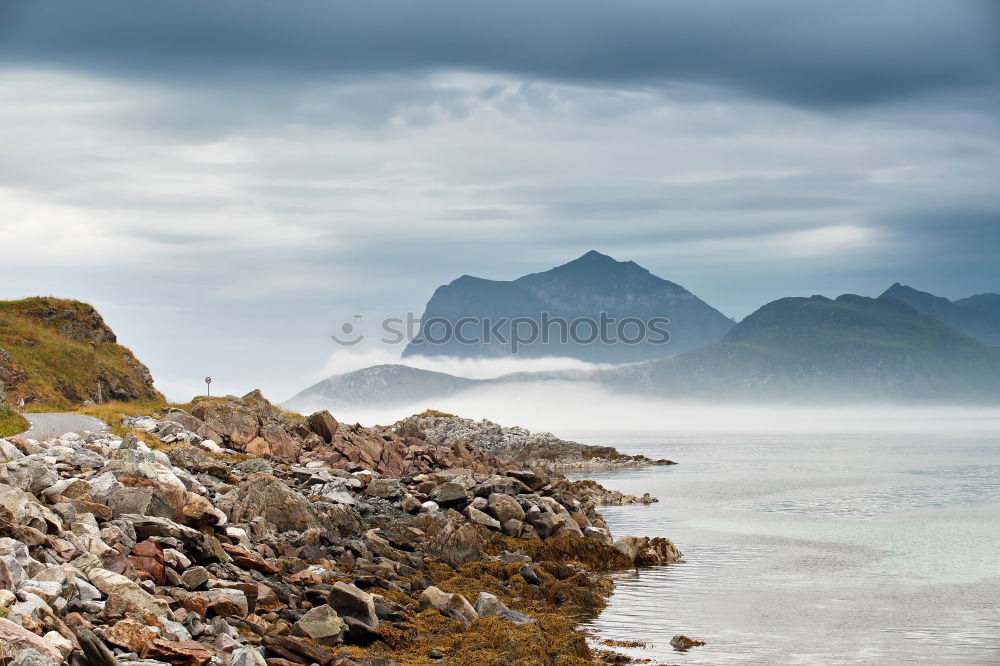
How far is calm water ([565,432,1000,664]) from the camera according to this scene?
23.8m

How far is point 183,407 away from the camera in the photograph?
50.1m

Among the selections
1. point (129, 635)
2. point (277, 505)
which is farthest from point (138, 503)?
point (129, 635)

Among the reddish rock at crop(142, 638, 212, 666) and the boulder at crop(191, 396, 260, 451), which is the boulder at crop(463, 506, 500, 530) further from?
the reddish rock at crop(142, 638, 212, 666)

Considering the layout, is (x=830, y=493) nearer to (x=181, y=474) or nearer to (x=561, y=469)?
(x=561, y=469)

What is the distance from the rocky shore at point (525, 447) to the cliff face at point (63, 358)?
1833 inches

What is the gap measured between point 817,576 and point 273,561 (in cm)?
1954

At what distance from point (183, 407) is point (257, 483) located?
2138 cm

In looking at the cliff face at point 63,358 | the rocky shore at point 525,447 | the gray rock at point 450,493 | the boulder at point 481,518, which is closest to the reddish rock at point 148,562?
the boulder at point 481,518

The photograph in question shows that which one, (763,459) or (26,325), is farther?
(763,459)

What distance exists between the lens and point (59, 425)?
38500 mm

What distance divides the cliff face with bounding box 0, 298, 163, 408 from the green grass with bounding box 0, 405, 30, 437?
17.3 meters

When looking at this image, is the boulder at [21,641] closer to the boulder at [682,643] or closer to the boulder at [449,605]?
the boulder at [449,605]

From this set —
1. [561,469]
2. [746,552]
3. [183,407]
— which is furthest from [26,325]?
[561,469]

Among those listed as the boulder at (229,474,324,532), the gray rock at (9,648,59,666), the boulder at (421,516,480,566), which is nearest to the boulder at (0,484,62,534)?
the gray rock at (9,648,59,666)
